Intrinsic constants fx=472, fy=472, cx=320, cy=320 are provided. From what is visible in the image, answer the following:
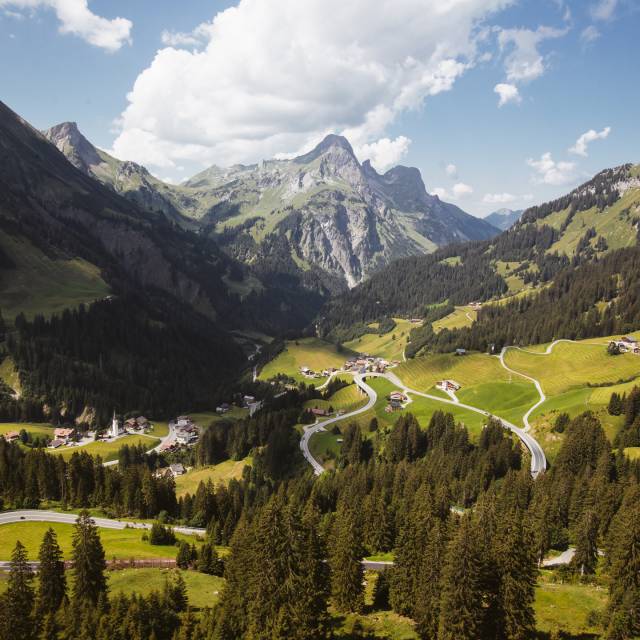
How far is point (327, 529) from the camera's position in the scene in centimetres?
7375

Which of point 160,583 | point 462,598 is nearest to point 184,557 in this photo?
point 160,583

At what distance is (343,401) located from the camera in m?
181

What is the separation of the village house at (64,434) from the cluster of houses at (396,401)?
114079 millimetres

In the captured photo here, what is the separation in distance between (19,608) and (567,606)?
54343 mm

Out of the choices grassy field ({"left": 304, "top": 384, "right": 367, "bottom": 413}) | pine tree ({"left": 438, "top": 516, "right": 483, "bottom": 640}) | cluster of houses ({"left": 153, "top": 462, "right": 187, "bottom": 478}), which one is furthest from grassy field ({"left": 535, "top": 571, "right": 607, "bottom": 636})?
grassy field ({"left": 304, "top": 384, "right": 367, "bottom": 413})

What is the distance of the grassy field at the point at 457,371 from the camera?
17266cm

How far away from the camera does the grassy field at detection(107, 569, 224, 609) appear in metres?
54.6

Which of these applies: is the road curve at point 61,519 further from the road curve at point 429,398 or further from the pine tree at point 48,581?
the road curve at point 429,398

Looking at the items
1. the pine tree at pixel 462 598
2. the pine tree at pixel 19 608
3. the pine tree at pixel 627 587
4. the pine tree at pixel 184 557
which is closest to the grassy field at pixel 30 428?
the pine tree at pixel 184 557

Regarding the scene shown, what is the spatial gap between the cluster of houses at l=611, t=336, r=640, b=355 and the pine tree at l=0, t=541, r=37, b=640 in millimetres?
177136

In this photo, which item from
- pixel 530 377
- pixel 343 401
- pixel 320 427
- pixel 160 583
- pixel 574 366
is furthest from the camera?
pixel 343 401

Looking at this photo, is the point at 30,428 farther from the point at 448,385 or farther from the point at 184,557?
the point at 448,385

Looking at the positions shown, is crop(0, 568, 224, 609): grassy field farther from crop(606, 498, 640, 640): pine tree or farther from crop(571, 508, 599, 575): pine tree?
crop(571, 508, 599, 575): pine tree

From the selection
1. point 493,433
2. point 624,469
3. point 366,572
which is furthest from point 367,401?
point 366,572
